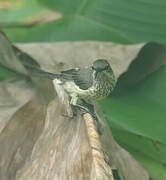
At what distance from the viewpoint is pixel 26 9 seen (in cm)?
396

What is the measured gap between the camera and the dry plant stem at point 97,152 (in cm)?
186

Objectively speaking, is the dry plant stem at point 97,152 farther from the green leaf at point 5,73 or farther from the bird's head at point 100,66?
the green leaf at point 5,73

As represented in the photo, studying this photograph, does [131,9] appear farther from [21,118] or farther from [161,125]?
[21,118]

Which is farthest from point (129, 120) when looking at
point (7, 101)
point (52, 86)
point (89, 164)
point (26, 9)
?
point (26, 9)

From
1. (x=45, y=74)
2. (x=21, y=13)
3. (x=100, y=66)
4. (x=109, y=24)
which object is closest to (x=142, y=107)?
(x=45, y=74)

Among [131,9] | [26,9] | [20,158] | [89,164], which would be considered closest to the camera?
[89,164]

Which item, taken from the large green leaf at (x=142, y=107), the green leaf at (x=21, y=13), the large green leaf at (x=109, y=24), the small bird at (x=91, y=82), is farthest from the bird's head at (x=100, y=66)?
the green leaf at (x=21, y=13)

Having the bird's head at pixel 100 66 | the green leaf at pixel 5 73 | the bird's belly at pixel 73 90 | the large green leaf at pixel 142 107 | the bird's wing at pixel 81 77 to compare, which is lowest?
the large green leaf at pixel 142 107

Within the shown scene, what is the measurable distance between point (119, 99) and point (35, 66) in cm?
44

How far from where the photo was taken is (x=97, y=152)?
1.92 meters

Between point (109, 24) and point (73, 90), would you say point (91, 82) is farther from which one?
point (109, 24)

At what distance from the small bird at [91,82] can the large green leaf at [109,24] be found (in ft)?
2.94

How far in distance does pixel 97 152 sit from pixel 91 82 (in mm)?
410

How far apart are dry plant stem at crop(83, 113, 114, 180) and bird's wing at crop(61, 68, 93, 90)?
0.64ft
